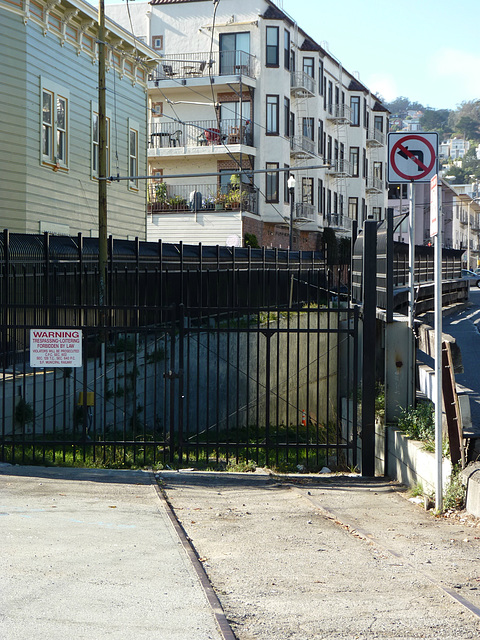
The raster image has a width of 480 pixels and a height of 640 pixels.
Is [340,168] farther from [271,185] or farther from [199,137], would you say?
[199,137]

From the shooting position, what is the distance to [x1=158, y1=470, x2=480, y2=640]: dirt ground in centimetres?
473

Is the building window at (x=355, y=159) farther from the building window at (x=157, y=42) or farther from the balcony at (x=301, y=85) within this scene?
the building window at (x=157, y=42)

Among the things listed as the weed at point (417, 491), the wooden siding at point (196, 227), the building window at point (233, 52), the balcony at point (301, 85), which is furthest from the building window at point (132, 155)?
the weed at point (417, 491)

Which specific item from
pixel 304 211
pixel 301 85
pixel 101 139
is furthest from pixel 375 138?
pixel 101 139

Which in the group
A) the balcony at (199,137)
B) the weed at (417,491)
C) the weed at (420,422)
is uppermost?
the balcony at (199,137)

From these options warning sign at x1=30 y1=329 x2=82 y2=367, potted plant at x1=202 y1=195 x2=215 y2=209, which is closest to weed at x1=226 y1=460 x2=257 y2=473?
warning sign at x1=30 y1=329 x2=82 y2=367

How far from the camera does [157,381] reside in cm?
1534

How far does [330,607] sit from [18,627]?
186cm

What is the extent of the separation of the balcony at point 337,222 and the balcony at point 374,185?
7517 mm

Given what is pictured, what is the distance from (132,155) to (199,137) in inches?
558

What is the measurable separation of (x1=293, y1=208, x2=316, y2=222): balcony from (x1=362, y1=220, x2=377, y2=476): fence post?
3679 centimetres

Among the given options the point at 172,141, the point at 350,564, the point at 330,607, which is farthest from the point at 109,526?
the point at 172,141

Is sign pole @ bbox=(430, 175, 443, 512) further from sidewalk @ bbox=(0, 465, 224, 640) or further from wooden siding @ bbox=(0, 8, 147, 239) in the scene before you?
wooden siding @ bbox=(0, 8, 147, 239)

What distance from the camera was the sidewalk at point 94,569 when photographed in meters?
4.53
